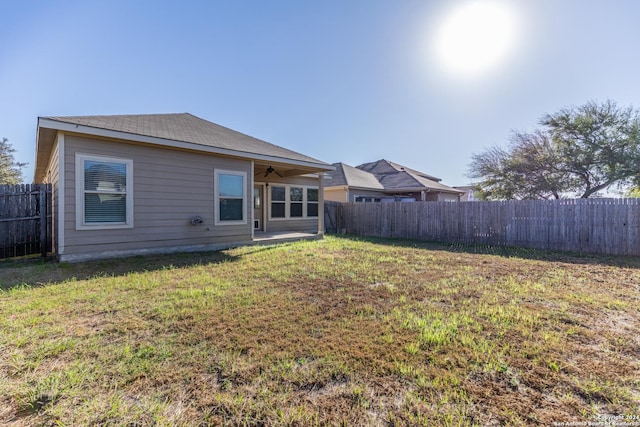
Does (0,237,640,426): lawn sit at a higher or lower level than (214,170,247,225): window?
lower

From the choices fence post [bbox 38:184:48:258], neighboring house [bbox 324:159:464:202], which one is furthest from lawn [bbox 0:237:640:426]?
neighboring house [bbox 324:159:464:202]

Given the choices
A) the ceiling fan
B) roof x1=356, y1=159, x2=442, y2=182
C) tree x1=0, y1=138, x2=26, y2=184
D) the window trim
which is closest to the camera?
the ceiling fan

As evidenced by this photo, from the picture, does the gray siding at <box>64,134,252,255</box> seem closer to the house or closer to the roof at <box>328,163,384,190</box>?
the house

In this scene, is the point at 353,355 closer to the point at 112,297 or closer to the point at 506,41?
the point at 112,297

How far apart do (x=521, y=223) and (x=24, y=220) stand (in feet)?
41.9

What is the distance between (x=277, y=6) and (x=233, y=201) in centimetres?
584

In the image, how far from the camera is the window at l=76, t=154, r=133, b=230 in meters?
5.51

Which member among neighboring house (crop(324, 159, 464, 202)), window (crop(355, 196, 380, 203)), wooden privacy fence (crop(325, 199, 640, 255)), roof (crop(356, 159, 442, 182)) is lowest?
wooden privacy fence (crop(325, 199, 640, 255))

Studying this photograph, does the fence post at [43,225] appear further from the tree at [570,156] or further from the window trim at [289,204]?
the tree at [570,156]

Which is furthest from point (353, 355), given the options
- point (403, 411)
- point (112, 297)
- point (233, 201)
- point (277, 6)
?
point (277, 6)

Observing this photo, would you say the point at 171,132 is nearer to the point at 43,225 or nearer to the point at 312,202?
the point at 43,225

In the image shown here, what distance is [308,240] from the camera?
31.2ft

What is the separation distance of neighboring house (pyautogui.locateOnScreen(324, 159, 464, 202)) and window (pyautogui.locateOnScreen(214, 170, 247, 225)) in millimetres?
8123

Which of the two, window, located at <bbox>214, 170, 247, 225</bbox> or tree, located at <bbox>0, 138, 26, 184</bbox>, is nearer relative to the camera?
window, located at <bbox>214, 170, 247, 225</bbox>
